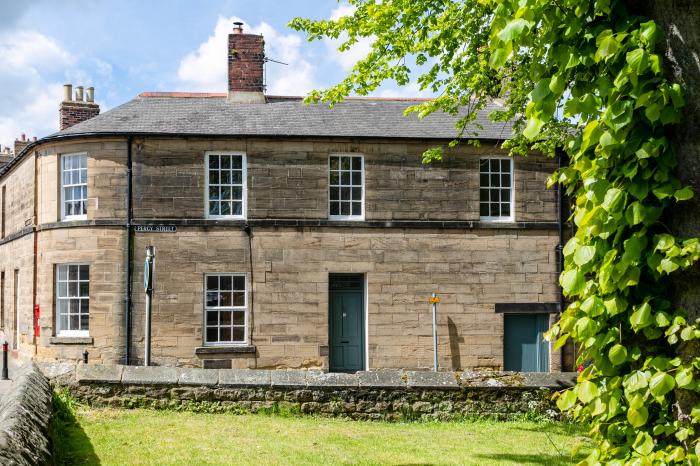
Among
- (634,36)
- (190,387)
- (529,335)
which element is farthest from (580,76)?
(529,335)

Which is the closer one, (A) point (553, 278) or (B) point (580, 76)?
(B) point (580, 76)

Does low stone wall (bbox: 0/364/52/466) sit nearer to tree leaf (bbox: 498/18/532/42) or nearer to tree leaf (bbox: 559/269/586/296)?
tree leaf (bbox: 559/269/586/296)

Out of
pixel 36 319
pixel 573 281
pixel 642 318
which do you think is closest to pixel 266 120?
pixel 36 319

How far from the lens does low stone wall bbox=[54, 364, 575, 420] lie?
10.9 metres

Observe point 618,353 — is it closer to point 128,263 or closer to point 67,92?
point 128,263

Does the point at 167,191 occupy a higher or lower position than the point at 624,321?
higher

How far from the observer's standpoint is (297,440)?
937 centimetres

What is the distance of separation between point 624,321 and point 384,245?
15.3 m

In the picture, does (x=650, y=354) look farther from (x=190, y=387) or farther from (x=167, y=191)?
(x=167, y=191)

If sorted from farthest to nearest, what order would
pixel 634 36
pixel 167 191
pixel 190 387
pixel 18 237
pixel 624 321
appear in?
pixel 18 237, pixel 167 191, pixel 190 387, pixel 624 321, pixel 634 36

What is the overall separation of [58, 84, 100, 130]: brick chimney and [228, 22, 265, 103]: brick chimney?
610 centimetres

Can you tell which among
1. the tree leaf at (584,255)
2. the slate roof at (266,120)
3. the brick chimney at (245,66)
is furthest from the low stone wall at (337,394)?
the brick chimney at (245,66)

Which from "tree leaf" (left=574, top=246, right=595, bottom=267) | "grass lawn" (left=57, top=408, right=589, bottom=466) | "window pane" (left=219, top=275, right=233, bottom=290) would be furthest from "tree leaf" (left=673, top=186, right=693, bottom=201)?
"window pane" (left=219, top=275, right=233, bottom=290)

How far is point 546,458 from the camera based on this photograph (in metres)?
8.82
